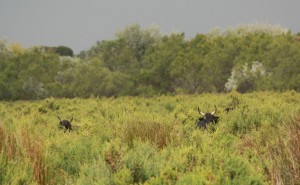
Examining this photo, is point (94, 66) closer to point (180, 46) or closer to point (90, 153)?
point (180, 46)

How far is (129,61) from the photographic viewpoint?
66.8 meters

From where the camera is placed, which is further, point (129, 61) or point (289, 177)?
point (129, 61)

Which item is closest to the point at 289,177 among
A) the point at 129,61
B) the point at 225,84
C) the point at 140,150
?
the point at 140,150

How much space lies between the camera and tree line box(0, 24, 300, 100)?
5359 cm

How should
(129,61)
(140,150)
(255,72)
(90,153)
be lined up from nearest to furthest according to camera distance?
(140,150)
(90,153)
(255,72)
(129,61)

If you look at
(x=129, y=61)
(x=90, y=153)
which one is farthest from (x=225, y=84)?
(x=90, y=153)

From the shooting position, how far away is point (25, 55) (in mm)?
62250

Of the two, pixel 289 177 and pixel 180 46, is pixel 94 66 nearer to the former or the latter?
pixel 180 46

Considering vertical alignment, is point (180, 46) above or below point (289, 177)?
above

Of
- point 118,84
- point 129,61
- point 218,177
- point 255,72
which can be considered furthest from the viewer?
point 129,61

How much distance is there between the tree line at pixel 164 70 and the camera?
176ft

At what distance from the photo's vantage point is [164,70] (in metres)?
62.9

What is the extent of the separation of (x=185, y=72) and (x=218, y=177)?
2116 inches

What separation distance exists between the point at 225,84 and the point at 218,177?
5125cm
